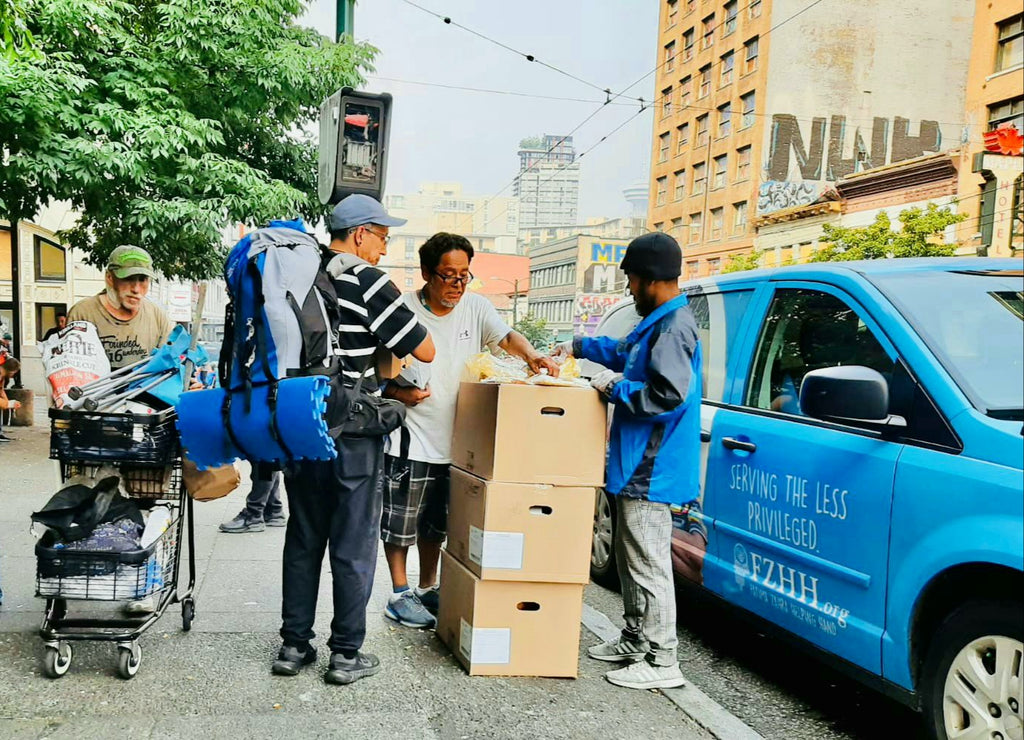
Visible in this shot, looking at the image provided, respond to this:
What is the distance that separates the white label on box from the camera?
11.2 ft

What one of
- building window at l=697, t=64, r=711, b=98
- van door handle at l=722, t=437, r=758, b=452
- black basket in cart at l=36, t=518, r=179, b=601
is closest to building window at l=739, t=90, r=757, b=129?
building window at l=697, t=64, r=711, b=98

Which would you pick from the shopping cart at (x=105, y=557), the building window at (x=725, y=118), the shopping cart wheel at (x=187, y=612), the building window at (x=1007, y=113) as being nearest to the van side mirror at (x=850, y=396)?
the building window at (x=1007, y=113)

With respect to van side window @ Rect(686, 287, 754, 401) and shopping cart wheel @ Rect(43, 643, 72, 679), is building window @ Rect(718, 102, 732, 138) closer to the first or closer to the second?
van side window @ Rect(686, 287, 754, 401)

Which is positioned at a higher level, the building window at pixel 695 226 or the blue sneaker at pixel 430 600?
the building window at pixel 695 226

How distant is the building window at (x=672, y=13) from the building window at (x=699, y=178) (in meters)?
4.96

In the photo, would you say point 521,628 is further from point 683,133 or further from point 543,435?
point 683,133

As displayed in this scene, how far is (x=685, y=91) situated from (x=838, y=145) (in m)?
6.15

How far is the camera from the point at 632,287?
3.66 metres

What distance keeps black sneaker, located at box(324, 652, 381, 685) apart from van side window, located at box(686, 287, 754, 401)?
6.87 ft

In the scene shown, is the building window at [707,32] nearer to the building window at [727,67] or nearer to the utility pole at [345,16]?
the building window at [727,67]

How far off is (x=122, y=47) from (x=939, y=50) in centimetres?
873

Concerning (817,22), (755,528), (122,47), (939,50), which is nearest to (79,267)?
(122,47)

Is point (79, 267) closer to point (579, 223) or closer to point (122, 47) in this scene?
point (122, 47)

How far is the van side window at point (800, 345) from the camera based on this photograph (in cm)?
335
